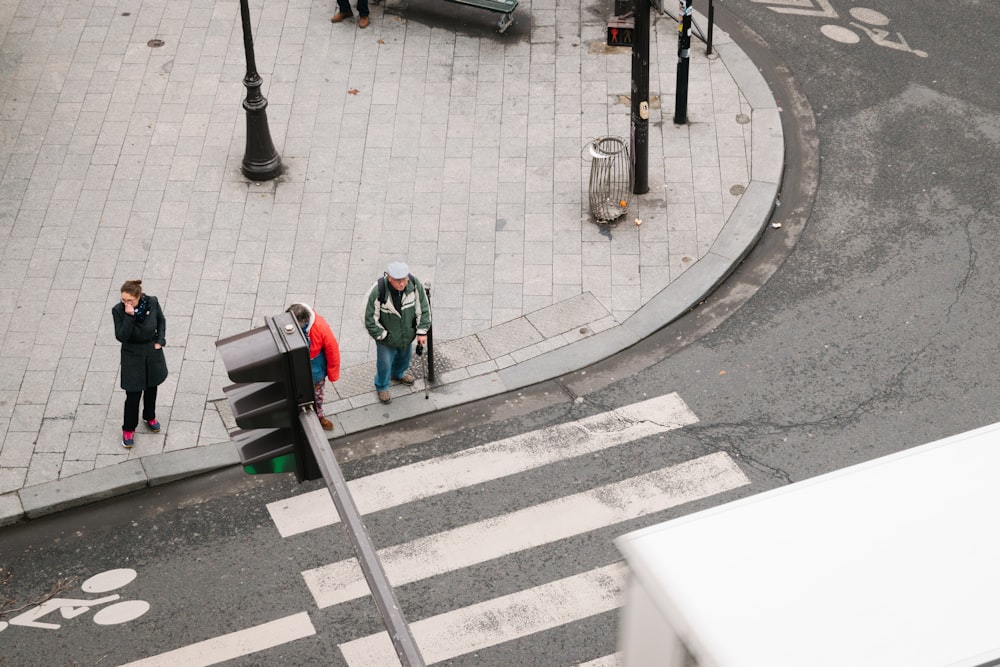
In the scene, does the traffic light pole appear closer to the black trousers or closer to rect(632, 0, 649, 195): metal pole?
the black trousers

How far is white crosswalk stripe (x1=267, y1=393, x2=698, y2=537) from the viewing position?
34.0ft

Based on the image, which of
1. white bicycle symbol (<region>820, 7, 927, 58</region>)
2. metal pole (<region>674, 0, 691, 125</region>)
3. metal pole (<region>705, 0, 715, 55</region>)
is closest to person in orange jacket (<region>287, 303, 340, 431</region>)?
metal pole (<region>674, 0, 691, 125</region>)

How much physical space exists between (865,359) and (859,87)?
493 centimetres

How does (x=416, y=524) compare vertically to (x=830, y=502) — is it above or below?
below

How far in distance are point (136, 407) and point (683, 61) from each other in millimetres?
7190

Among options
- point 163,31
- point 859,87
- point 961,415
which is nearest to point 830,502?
point 961,415

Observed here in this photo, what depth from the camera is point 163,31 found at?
51.6 ft

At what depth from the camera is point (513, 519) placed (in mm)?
10234

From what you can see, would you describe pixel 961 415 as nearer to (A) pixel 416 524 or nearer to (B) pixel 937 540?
(A) pixel 416 524

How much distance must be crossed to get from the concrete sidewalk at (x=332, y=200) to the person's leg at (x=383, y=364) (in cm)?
21

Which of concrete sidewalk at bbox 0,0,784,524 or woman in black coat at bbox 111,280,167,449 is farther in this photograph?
concrete sidewalk at bbox 0,0,784,524

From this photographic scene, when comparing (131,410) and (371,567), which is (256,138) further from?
(371,567)

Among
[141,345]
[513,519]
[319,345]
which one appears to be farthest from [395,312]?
[141,345]

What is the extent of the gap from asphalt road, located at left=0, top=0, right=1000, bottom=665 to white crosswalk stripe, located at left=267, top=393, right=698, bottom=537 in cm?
11
